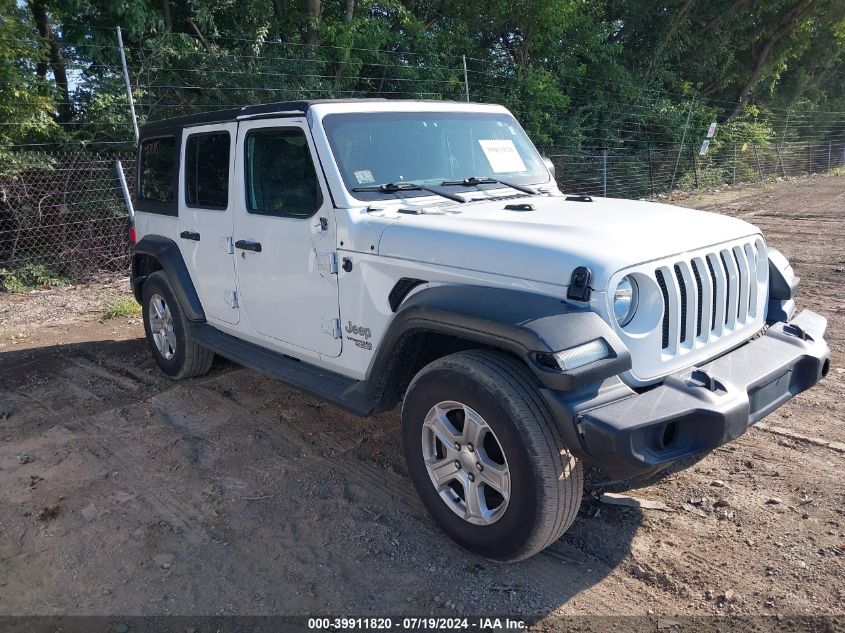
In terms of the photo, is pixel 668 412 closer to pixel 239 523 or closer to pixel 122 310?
pixel 239 523

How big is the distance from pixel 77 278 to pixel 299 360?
21.0 ft

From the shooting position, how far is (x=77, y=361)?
5945mm

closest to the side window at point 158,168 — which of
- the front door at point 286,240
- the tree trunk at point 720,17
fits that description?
the front door at point 286,240

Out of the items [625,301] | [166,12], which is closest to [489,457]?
[625,301]

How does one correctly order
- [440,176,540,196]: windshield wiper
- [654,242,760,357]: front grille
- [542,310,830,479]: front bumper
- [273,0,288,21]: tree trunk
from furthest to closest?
[273,0,288,21]: tree trunk → [440,176,540,196]: windshield wiper → [654,242,760,357]: front grille → [542,310,830,479]: front bumper

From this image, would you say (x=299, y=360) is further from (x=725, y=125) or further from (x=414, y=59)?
(x=725, y=125)

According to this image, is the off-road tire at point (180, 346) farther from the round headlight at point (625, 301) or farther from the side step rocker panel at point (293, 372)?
the round headlight at point (625, 301)

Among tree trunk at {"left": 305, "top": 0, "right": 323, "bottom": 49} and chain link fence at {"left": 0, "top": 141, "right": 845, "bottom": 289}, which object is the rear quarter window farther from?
tree trunk at {"left": 305, "top": 0, "right": 323, "bottom": 49}

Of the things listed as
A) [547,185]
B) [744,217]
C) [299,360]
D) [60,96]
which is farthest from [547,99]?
[299,360]

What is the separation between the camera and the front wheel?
8.47ft

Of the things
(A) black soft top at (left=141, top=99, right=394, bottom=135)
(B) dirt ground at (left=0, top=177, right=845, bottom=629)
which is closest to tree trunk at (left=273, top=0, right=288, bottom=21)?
(A) black soft top at (left=141, top=99, right=394, bottom=135)

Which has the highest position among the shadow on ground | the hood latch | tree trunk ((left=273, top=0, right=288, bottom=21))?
tree trunk ((left=273, top=0, right=288, bottom=21))

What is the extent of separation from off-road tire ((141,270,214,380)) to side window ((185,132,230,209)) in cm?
78

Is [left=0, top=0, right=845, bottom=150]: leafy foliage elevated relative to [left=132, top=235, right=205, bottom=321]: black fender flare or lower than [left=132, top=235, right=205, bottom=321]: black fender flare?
elevated
